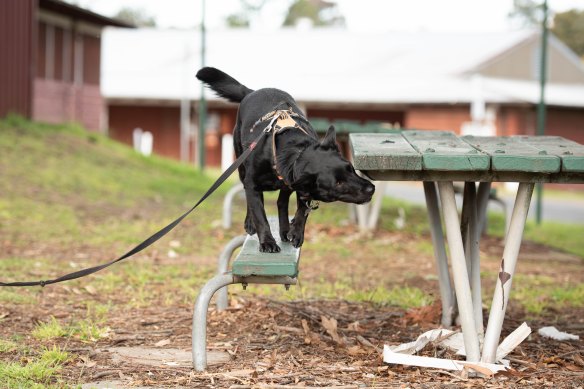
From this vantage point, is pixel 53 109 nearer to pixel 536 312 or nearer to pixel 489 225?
pixel 489 225

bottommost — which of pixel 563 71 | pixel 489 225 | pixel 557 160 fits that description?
pixel 489 225

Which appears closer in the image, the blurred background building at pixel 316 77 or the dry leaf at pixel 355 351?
the dry leaf at pixel 355 351

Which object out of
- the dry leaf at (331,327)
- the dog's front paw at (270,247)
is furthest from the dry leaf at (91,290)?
the dog's front paw at (270,247)

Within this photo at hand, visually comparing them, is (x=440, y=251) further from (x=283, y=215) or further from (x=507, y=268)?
(x=283, y=215)

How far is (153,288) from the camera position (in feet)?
20.9

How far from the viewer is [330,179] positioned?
12.8 feet

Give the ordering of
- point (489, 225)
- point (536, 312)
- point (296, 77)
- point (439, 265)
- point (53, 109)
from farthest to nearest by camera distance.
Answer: point (296, 77) → point (53, 109) → point (489, 225) → point (536, 312) → point (439, 265)

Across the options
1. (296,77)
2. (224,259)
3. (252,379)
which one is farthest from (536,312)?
(296,77)

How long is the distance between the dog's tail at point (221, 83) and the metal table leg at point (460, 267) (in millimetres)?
1352

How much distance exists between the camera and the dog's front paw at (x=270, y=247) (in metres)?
4.27

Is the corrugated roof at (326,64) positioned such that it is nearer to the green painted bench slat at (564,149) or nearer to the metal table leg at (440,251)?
the green painted bench slat at (564,149)

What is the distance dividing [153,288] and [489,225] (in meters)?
6.62

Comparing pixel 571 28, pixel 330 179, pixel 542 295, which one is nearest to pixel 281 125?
pixel 330 179

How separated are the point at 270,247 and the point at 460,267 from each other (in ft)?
3.11
